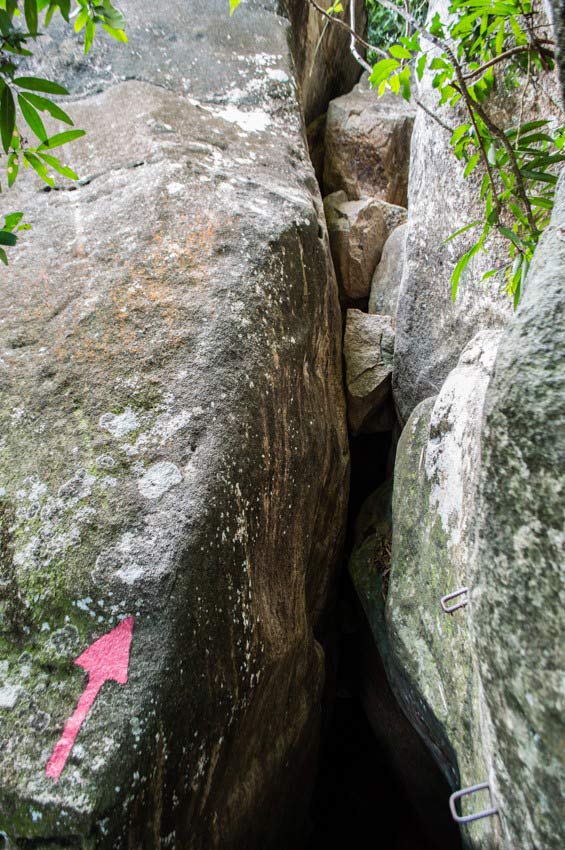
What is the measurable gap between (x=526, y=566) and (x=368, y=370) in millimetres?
2668

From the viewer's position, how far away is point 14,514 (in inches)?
67.8

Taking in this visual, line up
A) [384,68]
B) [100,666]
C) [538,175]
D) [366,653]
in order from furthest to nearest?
[366,653] < [538,175] < [384,68] < [100,666]

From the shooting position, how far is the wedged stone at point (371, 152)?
16.2ft

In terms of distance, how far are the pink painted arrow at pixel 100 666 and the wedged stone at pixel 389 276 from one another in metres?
3.11

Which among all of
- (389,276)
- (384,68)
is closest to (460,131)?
(384,68)

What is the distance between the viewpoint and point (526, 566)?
1.00 metres

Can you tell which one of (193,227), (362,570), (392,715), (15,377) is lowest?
(392,715)

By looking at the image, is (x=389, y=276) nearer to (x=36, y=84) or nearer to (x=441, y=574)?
(x=441, y=574)

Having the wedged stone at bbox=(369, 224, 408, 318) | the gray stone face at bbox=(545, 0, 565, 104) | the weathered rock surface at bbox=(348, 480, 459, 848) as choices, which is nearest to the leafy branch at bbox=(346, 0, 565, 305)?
the gray stone face at bbox=(545, 0, 565, 104)

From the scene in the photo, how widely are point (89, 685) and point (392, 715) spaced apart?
2735 mm

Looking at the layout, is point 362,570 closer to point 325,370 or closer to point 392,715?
point 392,715

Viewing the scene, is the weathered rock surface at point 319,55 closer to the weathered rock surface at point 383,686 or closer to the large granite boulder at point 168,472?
the large granite boulder at point 168,472

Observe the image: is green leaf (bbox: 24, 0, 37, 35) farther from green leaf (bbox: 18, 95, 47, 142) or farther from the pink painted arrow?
the pink painted arrow

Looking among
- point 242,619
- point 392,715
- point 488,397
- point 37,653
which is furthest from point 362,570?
point 488,397
